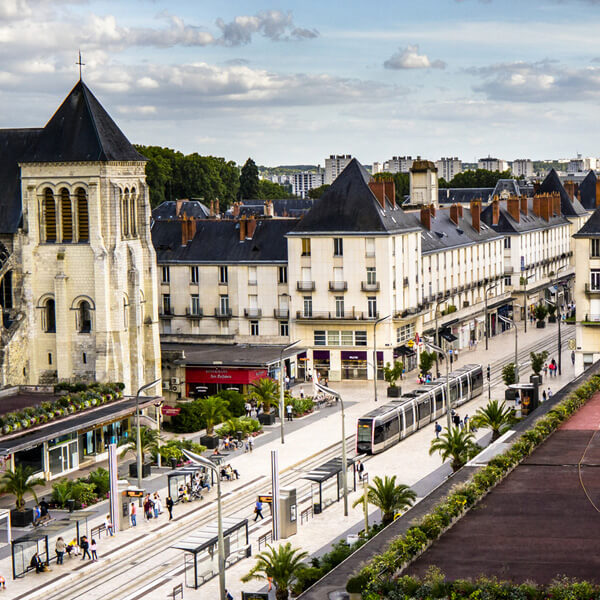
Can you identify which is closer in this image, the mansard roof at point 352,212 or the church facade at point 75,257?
the church facade at point 75,257

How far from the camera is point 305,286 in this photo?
96.4 metres

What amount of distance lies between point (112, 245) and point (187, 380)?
13.6 m

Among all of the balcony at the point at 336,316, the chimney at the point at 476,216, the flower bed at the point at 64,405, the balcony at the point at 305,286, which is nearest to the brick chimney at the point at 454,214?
the chimney at the point at 476,216

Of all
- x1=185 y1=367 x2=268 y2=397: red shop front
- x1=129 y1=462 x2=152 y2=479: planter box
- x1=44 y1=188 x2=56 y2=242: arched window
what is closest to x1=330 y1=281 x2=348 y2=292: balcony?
x1=185 y1=367 x2=268 y2=397: red shop front

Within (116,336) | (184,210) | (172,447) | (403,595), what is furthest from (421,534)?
(184,210)

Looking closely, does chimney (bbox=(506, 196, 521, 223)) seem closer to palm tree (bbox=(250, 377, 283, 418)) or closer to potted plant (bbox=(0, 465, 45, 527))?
palm tree (bbox=(250, 377, 283, 418))

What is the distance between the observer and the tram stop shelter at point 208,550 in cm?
4600

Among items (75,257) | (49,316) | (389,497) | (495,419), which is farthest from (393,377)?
(389,497)

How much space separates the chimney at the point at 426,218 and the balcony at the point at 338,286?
17.3 m

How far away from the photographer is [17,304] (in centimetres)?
8000

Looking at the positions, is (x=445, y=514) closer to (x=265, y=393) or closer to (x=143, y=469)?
(x=143, y=469)

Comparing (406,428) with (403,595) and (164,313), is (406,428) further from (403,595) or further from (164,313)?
(403,595)

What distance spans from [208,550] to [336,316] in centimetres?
4967

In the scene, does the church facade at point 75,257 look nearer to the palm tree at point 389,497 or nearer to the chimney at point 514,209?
the palm tree at point 389,497
